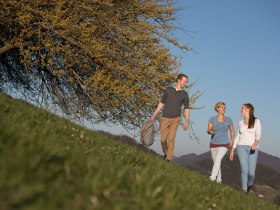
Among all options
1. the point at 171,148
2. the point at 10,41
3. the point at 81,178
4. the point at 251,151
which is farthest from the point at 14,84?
the point at 81,178

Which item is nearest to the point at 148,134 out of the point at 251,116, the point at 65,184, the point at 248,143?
the point at 248,143

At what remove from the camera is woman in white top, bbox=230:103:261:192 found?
10508 millimetres

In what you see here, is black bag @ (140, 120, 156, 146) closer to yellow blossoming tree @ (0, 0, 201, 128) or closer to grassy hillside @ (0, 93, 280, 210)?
yellow blossoming tree @ (0, 0, 201, 128)

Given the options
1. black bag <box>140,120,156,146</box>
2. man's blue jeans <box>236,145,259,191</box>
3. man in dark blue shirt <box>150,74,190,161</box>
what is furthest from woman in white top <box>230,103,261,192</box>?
black bag <box>140,120,156,146</box>

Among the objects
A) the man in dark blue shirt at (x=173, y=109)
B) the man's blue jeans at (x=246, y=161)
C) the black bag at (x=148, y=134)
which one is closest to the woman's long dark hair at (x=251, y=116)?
the man's blue jeans at (x=246, y=161)

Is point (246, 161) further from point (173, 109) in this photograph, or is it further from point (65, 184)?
point (65, 184)

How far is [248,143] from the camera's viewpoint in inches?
414

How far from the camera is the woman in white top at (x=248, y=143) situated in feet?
34.5

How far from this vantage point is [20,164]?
2289mm

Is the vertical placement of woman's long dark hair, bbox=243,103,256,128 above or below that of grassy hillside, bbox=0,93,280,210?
above

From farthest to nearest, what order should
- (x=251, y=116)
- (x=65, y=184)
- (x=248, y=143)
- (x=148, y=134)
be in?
(x=148, y=134) → (x=251, y=116) → (x=248, y=143) → (x=65, y=184)

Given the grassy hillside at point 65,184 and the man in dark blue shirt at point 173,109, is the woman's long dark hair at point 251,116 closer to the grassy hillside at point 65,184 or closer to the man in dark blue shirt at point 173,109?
the man in dark blue shirt at point 173,109

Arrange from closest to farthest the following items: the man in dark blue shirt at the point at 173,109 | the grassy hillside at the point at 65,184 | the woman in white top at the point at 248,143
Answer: the grassy hillside at the point at 65,184 → the woman in white top at the point at 248,143 → the man in dark blue shirt at the point at 173,109

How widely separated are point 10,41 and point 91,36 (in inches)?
109
